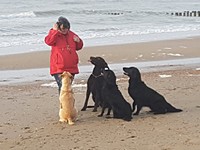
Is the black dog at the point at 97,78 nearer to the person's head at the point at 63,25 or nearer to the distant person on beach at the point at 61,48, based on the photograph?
the distant person on beach at the point at 61,48

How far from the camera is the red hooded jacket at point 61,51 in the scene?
8.16 m

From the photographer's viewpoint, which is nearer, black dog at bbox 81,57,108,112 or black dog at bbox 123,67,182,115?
black dog at bbox 123,67,182,115

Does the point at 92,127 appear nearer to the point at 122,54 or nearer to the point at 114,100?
the point at 114,100

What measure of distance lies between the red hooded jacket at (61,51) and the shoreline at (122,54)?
24.4 feet

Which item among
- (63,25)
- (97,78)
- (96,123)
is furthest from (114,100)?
(63,25)

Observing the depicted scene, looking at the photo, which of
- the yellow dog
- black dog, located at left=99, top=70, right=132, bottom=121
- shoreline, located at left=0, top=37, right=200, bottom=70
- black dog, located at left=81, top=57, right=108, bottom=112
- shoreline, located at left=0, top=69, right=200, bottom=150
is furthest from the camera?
shoreline, located at left=0, top=37, right=200, bottom=70

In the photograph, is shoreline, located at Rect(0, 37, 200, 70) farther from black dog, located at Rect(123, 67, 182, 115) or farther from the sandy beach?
black dog, located at Rect(123, 67, 182, 115)

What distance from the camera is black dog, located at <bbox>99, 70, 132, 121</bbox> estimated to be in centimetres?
812

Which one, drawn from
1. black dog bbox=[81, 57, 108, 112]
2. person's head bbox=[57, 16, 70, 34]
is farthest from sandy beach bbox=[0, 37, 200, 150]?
person's head bbox=[57, 16, 70, 34]

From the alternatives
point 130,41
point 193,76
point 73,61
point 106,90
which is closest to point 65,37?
point 73,61

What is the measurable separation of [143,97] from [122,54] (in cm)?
985

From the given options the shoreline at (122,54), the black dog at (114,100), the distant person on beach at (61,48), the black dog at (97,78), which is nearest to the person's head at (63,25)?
the distant person on beach at (61,48)

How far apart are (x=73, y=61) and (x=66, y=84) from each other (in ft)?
1.67

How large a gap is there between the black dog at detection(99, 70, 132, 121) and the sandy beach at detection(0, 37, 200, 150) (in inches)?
5.2
